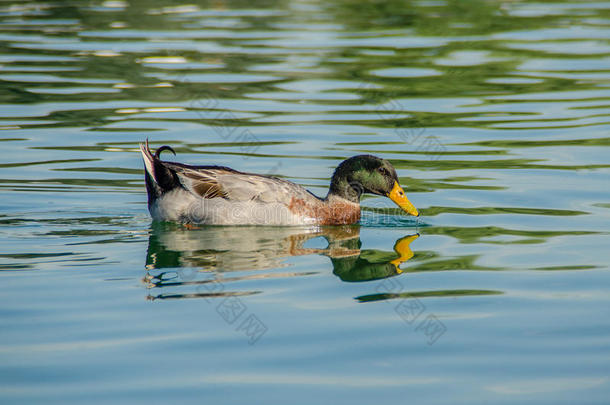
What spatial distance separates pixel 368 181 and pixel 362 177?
0.08 m

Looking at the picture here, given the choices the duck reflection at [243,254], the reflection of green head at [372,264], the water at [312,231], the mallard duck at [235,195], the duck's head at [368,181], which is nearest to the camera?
the water at [312,231]

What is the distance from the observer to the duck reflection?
27.2ft

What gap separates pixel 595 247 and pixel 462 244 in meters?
1.29

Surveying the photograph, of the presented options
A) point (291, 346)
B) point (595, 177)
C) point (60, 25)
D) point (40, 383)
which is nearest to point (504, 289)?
point (291, 346)

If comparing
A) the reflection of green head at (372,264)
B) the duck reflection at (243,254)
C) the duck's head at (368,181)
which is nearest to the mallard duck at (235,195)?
the duck's head at (368,181)

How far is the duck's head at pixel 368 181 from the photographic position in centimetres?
1051

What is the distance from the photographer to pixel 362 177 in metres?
10.7

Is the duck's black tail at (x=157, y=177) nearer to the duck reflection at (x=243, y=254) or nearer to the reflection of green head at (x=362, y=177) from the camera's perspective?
the duck reflection at (x=243, y=254)

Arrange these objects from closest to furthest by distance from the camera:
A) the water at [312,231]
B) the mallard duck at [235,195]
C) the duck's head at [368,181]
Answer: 1. the water at [312,231]
2. the mallard duck at [235,195]
3. the duck's head at [368,181]

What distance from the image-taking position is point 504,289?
803 cm

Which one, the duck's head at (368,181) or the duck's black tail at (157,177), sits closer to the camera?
the duck's black tail at (157,177)

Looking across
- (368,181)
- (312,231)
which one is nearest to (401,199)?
(368,181)

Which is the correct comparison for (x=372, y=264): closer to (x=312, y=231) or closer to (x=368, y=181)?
(x=312, y=231)

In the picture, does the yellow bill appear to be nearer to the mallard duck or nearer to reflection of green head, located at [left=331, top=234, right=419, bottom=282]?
the mallard duck
